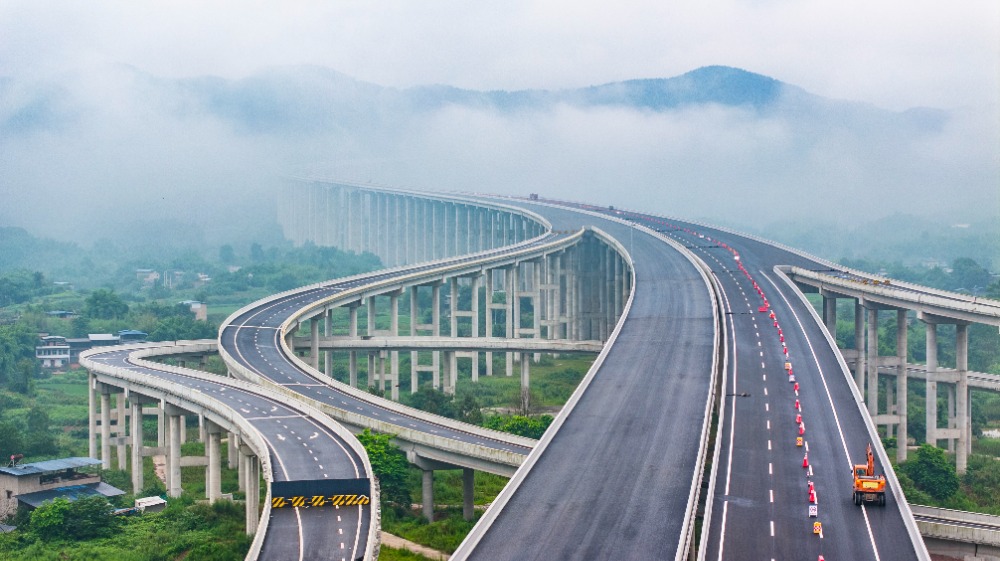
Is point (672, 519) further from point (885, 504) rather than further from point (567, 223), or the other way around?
point (567, 223)

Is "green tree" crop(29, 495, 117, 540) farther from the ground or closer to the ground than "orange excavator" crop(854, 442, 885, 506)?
closer to the ground

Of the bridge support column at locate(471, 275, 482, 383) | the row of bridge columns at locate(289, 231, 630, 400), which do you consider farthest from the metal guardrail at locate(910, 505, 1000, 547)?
the row of bridge columns at locate(289, 231, 630, 400)

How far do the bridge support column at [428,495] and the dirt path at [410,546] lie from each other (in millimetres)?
5152

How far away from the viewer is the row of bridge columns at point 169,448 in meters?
82.8

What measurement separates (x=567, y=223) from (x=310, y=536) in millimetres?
129875

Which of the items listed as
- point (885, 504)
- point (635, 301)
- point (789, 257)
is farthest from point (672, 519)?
point (789, 257)

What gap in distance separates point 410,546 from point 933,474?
123ft

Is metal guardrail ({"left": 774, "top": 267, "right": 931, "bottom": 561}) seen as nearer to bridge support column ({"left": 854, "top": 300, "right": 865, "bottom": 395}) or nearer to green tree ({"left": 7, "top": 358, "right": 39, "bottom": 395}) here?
bridge support column ({"left": 854, "top": 300, "right": 865, "bottom": 395})

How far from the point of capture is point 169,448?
96750 millimetres

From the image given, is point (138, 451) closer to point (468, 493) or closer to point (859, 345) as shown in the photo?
point (468, 493)

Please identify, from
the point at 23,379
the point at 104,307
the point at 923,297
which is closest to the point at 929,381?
the point at 923,297

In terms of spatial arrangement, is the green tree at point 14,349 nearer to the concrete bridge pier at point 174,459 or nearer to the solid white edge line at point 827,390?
the concrete bridge pier at point 174,459

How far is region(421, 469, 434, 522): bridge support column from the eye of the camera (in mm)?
83875

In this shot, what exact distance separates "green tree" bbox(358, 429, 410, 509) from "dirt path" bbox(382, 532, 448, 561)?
3.77 metres
